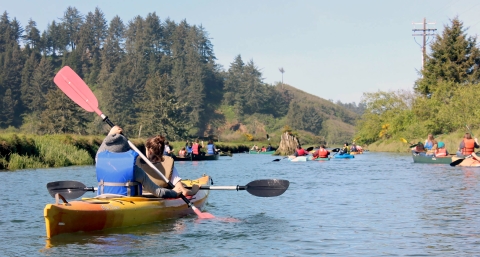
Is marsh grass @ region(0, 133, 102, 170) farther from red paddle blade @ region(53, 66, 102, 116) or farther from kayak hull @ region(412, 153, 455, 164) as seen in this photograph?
kayak hull @ region(412, 153, 455, 164)

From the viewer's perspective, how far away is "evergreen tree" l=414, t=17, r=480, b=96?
5022 centimetres

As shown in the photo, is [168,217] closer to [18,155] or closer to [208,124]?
[18,155]

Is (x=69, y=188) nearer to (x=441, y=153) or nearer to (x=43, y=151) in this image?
(x=43, y=151)

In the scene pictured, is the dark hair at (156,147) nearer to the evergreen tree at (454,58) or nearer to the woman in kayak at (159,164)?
the woman in kayak at (159,164)

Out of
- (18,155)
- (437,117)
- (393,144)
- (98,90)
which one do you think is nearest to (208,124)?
(98,90)

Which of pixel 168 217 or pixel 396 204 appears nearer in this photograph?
pixel 168 217

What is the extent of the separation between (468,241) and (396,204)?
14.6ft

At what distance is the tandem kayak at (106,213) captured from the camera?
8.62 meters

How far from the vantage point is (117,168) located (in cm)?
954

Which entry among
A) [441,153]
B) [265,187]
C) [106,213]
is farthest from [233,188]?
[441,153]

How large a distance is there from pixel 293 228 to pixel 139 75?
94127 millimetres

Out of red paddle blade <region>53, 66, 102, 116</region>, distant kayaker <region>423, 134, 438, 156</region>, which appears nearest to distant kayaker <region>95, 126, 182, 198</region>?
red paddle blade <region>53, 66, 102, 116</region>

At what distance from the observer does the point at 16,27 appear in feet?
381

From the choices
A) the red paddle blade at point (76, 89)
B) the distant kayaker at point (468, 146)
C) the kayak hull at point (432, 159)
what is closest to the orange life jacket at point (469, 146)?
the distant kayaker at point (468, 146)
